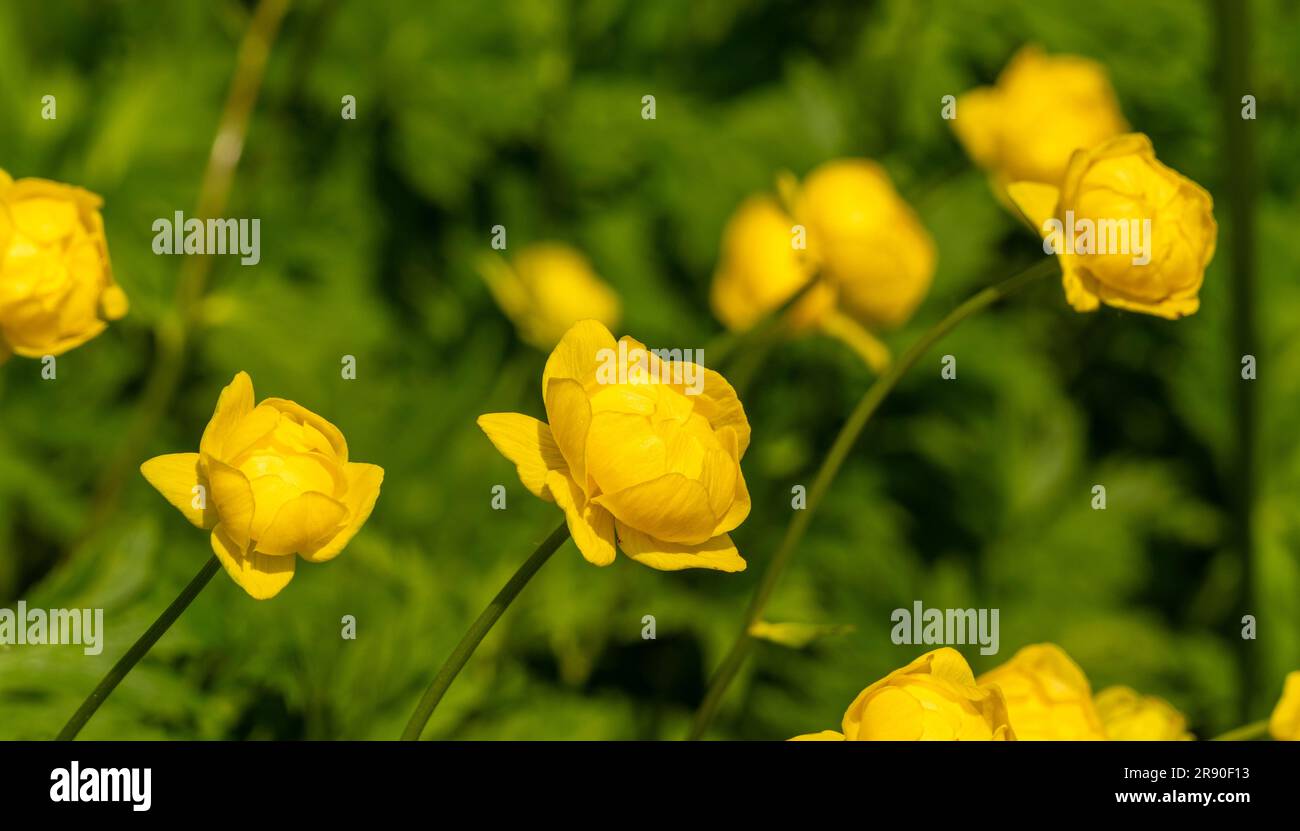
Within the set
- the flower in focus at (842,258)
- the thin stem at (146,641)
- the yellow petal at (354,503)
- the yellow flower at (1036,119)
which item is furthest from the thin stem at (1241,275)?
the thin stem at (146,641)

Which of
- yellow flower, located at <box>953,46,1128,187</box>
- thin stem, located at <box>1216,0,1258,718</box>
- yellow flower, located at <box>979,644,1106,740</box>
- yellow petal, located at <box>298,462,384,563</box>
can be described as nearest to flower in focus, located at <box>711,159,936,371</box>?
yellow flower, located at <box>953,46,1128,187</box>

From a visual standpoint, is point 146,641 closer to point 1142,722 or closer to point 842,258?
point 1142,722

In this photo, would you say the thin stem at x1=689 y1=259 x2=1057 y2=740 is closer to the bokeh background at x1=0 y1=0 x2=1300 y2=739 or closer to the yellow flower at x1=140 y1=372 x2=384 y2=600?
the yellow flower at x1=140 y1=372 x2=384 y2=600

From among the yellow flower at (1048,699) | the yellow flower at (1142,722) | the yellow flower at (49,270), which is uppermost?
the yellow flower at (49,270)

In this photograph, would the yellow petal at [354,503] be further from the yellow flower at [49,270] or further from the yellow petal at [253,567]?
the yellow flower at [49,270]

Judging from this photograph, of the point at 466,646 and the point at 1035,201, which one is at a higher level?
the point at 1035,201

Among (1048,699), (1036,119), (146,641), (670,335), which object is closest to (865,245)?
(1036,119)
